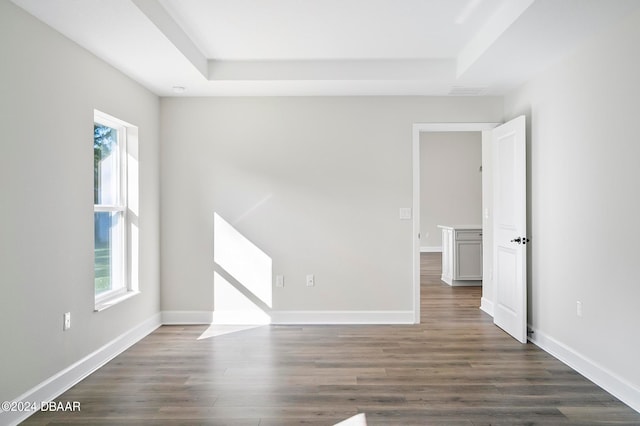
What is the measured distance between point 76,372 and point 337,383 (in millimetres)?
1862

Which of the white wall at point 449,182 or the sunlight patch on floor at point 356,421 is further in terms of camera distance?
the white wall at point 449,182

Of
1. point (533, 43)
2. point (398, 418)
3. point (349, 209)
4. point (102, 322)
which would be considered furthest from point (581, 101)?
point (102, 322)

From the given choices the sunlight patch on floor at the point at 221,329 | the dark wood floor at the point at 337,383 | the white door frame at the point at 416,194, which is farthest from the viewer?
the white door frame at the point at 416,194

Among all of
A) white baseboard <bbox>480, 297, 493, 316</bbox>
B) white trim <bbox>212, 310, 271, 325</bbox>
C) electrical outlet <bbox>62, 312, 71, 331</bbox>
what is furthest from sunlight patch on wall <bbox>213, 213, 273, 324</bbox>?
white baseboard <bbox>480, 297, 493, 316</bbox>

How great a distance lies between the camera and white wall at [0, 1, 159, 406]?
2393 millimetres

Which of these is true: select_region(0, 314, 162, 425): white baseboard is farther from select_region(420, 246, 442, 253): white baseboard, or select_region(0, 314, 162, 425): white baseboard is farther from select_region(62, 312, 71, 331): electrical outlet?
select_region(420, 246, 442, 253): white baseboard

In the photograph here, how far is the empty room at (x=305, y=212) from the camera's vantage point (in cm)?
259

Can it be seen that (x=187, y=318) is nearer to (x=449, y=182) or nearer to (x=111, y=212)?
(x=111, y=212)

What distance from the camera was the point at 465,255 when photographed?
21.4 feet

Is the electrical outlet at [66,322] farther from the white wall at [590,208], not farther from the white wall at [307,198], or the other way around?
the white wall at [590,208]

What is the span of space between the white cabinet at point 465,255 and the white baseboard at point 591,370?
2.61 metres

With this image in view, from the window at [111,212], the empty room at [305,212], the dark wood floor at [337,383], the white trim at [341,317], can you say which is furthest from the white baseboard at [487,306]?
the window at [111,212]

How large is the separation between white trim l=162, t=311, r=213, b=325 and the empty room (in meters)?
0.02

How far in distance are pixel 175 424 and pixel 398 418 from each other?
4.22ft
